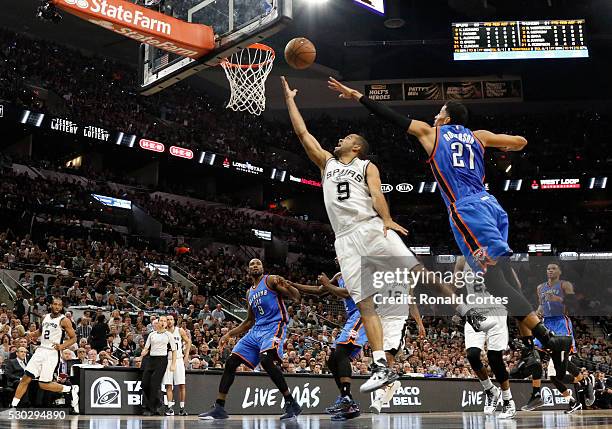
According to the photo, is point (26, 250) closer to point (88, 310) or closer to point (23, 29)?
point (88, 310)

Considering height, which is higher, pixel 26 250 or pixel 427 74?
pixel 427 74

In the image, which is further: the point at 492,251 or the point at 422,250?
the point at 422,250

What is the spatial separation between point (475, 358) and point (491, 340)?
744mm

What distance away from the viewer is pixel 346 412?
611 centimetres

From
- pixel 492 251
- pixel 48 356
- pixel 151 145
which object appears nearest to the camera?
pixel 492 251

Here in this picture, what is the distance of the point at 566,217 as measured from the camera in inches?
1448

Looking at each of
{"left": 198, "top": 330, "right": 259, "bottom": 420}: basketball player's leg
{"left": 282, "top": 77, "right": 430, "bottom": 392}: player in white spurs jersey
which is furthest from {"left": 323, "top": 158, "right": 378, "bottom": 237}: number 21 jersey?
{"left": 198, "top": 330, "right": 259, "bottom": 420}: basketball player's leg

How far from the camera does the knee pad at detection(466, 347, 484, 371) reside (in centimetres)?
674

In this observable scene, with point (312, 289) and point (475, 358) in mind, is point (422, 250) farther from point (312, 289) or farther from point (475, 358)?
point (475, 358)

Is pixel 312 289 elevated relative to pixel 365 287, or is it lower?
elevated

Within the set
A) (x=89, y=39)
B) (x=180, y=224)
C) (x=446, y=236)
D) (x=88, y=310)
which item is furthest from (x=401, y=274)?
(x=446, y=236)

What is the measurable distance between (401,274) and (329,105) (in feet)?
102

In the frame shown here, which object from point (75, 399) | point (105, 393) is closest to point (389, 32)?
point (105, 393)

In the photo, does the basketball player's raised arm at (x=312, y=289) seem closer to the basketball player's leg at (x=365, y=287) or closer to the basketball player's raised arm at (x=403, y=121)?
the basketball player's leg at (x=365, y=287)
